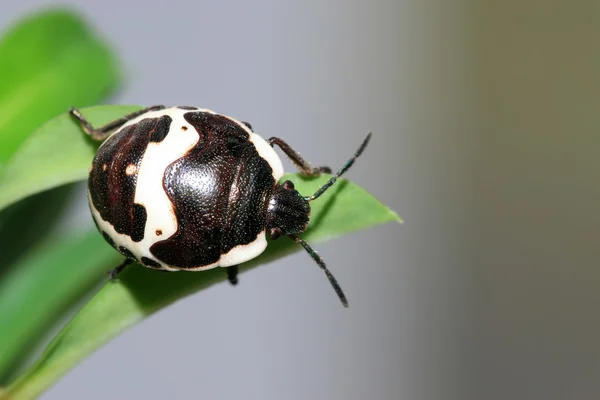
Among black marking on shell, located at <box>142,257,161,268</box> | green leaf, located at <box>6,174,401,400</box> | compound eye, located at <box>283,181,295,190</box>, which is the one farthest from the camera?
compound eye, located at <box>283,181,295,190</box>

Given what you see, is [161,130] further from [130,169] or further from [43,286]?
[43,286]

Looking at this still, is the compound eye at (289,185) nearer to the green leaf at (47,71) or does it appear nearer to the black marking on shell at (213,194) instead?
the black marking on shell at (213,194)

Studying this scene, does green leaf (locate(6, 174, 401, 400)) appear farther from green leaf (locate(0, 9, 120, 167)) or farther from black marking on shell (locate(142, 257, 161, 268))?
green leaf (locate(0, 9, 120, 167))

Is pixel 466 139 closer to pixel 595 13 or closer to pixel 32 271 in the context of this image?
pixel 595 13

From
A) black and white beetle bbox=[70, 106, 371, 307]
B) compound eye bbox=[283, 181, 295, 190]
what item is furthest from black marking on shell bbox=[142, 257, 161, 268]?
compound eye bbox=[283, 181, 295, 190]

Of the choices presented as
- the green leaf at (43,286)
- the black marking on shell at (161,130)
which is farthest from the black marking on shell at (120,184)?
the green leaf at (43,286)

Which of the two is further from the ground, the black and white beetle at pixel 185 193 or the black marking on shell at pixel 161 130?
the black marking on shell at pixel 161 130

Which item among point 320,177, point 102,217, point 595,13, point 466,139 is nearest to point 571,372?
point 466,139

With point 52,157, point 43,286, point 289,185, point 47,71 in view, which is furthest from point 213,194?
point 47,71
